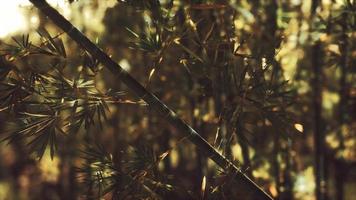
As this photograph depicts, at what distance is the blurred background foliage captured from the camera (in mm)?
1649

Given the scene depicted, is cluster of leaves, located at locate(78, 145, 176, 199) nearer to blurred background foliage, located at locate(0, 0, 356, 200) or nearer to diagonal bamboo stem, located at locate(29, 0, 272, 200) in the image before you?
blurred background foliage, located at locate(0, 0, 356, 200)

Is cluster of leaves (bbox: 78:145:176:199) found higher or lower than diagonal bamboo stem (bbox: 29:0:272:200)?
lower

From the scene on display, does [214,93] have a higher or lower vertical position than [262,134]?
higher

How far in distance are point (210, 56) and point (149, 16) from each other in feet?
0.93

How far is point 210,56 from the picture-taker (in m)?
1.93

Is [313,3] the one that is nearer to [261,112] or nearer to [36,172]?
[261,112]

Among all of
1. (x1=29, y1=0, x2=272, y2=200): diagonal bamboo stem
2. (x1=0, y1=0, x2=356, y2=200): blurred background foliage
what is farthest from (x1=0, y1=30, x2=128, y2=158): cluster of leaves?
(x1=29, y1=0, x2=272, y2=200): diagonal bamboo stem

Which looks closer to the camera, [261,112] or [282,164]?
[261,112]

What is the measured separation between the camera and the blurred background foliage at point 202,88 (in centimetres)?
165

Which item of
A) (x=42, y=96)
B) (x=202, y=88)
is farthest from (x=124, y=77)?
(x=202, y=88)

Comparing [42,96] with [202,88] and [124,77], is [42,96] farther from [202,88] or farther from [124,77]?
[202,88]

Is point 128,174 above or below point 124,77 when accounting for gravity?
below

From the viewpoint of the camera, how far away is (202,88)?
2.04m

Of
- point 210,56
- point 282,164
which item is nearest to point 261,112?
point 210,56
